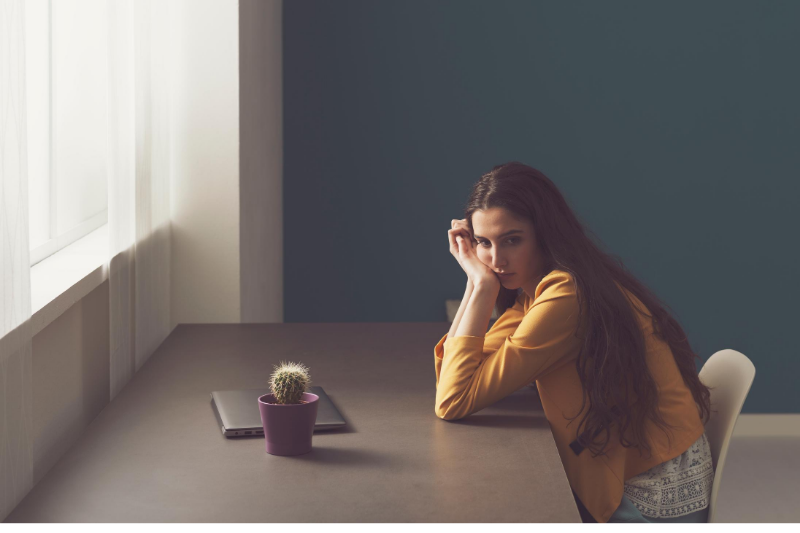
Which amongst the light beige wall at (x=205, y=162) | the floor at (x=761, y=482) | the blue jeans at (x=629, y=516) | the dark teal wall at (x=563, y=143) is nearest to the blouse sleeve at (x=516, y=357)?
the blue jeans at (x=629, y=516)

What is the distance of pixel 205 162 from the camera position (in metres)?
2.34

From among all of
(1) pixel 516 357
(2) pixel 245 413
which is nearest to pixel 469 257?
(1) pixel 516 357

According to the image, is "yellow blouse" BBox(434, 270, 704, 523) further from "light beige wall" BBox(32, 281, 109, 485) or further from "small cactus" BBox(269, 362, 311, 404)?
"light beige wall" BBox(32, 281, 109, 485)

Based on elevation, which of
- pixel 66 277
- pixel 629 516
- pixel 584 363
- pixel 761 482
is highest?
pixel 66 277

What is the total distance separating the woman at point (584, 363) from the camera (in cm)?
149

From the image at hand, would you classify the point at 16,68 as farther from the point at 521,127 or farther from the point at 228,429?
the point at 521,127

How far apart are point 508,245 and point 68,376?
2.78 feet

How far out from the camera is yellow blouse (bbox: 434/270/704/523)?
4.84 feet

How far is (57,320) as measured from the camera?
149 centimetres

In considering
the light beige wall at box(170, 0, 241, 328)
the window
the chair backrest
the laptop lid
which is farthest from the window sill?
the chair backrest

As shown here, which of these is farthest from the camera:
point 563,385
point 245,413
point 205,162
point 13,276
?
point 205,162

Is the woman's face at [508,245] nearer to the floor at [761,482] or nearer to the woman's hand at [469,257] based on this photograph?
the woman's hand at [469,257]

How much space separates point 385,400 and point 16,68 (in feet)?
2.77

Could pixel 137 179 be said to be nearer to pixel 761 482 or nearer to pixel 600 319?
pixel 600 319
